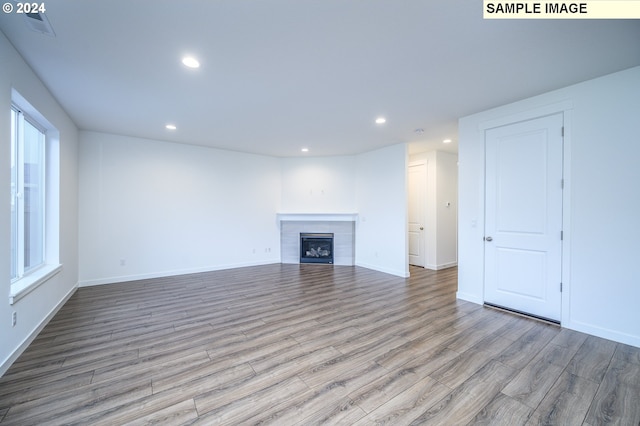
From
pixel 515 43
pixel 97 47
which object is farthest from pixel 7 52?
pixel 515 43

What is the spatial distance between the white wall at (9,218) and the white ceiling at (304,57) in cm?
16

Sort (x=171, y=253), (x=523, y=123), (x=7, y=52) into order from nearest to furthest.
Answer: (x=7, y=52) → (x=523, y=123) → (x=171, y=253)

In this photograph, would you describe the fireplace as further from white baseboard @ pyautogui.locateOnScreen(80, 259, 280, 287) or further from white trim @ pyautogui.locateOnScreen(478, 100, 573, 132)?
white trim @ pyautogui.locateOnScreen(478, 100, 573, 132)

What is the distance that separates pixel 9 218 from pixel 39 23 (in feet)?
5.04

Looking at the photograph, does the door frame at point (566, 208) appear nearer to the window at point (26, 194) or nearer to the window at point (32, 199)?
the window at point (32, 199)

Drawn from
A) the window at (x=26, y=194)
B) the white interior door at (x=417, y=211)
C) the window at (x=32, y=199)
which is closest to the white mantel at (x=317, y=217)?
the white interior door at (x=417, y=211)

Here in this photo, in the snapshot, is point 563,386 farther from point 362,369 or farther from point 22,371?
point 22,371

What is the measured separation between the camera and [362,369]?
2.13m

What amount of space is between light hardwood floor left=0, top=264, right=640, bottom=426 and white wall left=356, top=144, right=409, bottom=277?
1.80 meters

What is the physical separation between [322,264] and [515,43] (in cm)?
523

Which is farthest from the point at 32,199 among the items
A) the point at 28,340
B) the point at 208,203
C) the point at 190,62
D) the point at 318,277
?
the point at 318,277

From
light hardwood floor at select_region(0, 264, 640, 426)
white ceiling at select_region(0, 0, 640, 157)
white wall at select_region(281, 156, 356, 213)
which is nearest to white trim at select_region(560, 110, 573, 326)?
light hardwood floor at select_region(0, 264, 640, 426)

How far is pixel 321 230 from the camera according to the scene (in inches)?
257

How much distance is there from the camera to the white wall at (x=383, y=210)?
525 cm
